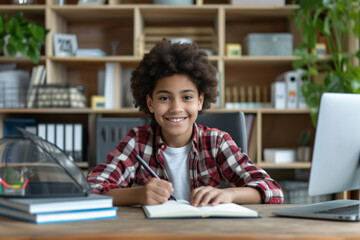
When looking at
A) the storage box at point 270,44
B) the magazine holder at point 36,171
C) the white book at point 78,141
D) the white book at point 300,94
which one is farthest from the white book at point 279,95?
the magazine holder at point 36,171

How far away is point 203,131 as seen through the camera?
167cm

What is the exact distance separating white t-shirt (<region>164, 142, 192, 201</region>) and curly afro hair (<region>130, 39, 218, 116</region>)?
22 centimetres

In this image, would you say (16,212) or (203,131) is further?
(203,131)

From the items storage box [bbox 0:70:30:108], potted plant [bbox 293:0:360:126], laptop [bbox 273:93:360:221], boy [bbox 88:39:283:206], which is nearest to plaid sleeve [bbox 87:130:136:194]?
boy [bbox 88:39:283:206]

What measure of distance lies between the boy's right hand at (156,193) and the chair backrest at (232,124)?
0.61m

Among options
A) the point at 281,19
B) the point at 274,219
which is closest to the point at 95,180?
the point at 274,219

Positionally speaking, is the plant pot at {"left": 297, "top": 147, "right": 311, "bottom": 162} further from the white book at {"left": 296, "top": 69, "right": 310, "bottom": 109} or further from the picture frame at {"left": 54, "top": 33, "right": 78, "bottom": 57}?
the picture frame at {"left": 54, "top": 33, "right": 78, "bottom": 57}

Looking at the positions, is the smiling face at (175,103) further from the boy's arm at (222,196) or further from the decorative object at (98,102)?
the decorative object at (98,102)

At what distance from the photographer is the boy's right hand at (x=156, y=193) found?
3.92 ft

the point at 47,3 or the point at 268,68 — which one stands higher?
the point at 47,3

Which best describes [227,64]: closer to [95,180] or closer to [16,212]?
[95,180]

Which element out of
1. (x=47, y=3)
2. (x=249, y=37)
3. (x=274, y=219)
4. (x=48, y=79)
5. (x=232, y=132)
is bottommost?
(x=274, y=219)

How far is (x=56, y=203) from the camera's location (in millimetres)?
973

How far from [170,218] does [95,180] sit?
0.45 m
